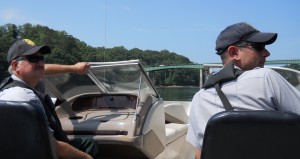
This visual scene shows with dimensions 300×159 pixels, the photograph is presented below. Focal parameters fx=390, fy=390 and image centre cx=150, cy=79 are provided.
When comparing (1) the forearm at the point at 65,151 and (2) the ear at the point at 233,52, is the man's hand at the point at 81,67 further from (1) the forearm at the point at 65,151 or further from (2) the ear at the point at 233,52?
(2) the ear at the point at 233,52

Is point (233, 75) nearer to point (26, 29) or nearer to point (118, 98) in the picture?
point (118, 98)

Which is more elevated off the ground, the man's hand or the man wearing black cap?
the man wearing black cap

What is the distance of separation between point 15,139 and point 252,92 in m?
1.30

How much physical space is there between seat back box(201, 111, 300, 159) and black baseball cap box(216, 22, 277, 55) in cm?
51

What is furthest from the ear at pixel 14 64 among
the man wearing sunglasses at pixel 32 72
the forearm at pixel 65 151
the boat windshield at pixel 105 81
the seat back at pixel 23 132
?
the boat windshield at pixel 105 81

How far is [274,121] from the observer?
1706mm

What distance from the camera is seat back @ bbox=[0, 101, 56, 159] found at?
6.97 feet

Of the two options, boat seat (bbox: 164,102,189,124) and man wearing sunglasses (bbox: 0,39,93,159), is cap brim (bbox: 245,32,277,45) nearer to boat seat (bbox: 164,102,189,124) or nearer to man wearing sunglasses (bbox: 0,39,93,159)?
man wearing sunglasses (bbox: 0,39,93,159)

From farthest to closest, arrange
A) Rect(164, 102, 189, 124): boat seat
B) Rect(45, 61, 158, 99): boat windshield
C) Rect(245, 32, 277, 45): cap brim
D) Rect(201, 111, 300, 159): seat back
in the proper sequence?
Rect(164, 102, 189, 124): boat seat, Rect(45, 61, 158, 99): boat windshield, Rect(245, 32, 277, 45): cap brim, Rect(201, 111, 300, 159): seat back

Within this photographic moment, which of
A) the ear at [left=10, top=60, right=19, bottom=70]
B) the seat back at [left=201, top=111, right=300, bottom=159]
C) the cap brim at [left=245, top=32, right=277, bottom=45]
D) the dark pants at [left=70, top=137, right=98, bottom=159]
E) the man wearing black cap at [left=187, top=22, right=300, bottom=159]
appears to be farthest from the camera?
the dark pants at [left=70, top=137, right=98, bottom=159]

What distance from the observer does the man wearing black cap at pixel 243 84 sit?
6.11 ft

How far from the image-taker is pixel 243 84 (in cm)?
195

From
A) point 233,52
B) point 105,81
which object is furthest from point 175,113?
point 233,52

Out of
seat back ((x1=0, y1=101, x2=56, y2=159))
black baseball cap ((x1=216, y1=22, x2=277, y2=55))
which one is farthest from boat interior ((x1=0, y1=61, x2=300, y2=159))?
black baseball cap ((x1=216, y1=22, x2=277, y2=55))
